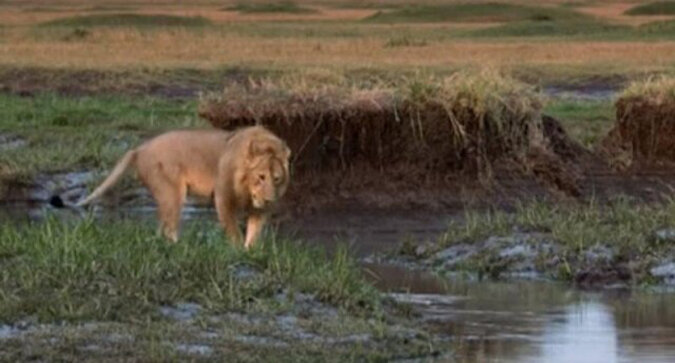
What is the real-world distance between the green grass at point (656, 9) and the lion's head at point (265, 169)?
65129 millimetres

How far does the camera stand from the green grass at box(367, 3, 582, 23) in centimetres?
7319

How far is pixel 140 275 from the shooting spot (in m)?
12.3

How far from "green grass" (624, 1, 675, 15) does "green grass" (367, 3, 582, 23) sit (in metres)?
4.67

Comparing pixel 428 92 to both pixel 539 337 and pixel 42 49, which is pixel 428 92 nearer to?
pixel 539 337

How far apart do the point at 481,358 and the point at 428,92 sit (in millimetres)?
9611

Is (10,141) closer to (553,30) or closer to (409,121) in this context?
(409,121)

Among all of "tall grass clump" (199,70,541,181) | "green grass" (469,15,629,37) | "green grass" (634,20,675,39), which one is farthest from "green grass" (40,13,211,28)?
"tall grass clump" (199,70,541,181)

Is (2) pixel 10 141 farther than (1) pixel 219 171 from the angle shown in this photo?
Yes

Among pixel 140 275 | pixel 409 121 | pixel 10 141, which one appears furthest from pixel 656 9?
pixel 140 275

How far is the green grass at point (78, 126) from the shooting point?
22.2 metres

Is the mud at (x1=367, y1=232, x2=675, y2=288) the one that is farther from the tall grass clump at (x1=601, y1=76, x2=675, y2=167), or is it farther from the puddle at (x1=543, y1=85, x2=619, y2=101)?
the puddle at (x1=543, y1=85, x2=619, y2=101)

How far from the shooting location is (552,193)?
21.2 metres

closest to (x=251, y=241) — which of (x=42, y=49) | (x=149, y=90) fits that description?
(x=149, y=90)

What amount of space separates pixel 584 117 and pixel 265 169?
476 inches
